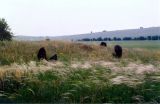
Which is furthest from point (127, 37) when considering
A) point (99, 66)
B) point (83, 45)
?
point (99, 66)

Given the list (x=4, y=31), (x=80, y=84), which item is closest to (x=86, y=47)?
(x=4, y=31)

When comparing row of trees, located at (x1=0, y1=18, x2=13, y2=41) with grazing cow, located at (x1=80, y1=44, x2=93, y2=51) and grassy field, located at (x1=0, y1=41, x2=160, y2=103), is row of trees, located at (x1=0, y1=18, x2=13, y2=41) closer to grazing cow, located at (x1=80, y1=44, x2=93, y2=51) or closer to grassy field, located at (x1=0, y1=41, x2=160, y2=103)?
grazing cow, located at (x1=80, y1=44, x2=93, y2=51)

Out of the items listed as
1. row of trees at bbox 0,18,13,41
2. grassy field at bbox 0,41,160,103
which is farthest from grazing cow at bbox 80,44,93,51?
grassy field at bbox 0,41,160,103

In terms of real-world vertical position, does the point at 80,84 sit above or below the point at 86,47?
above

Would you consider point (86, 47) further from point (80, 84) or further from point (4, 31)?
point (80, 84)

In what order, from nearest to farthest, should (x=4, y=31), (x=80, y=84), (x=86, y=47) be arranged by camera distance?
1. (x=80, y=84)
2. (x=86, y=47)
3. (x=4, y=31)

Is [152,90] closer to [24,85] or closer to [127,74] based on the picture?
[127,74]

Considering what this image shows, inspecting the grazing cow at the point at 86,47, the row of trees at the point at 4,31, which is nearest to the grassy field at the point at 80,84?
the grazing cow at the point at 86,47

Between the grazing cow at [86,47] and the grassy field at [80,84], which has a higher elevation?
the grassy field at [80,84]

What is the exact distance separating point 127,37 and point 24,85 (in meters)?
75.4

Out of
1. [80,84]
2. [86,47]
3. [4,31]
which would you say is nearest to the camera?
[80,84]

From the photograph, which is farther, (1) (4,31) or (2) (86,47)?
(1) (4,31)

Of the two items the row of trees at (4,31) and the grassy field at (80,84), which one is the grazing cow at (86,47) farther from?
the grassy field at (80,84)

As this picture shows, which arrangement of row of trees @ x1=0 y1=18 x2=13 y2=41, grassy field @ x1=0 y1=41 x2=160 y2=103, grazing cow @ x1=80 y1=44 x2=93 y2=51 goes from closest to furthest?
1. grassy field @ x1=0 y1=41 x2=160 y2=103
2. grazing cow @ x1=80 y1=44 x2=93 y2=51
3. row of trees @ x1=0 y1=18 x2=13 y2=41
